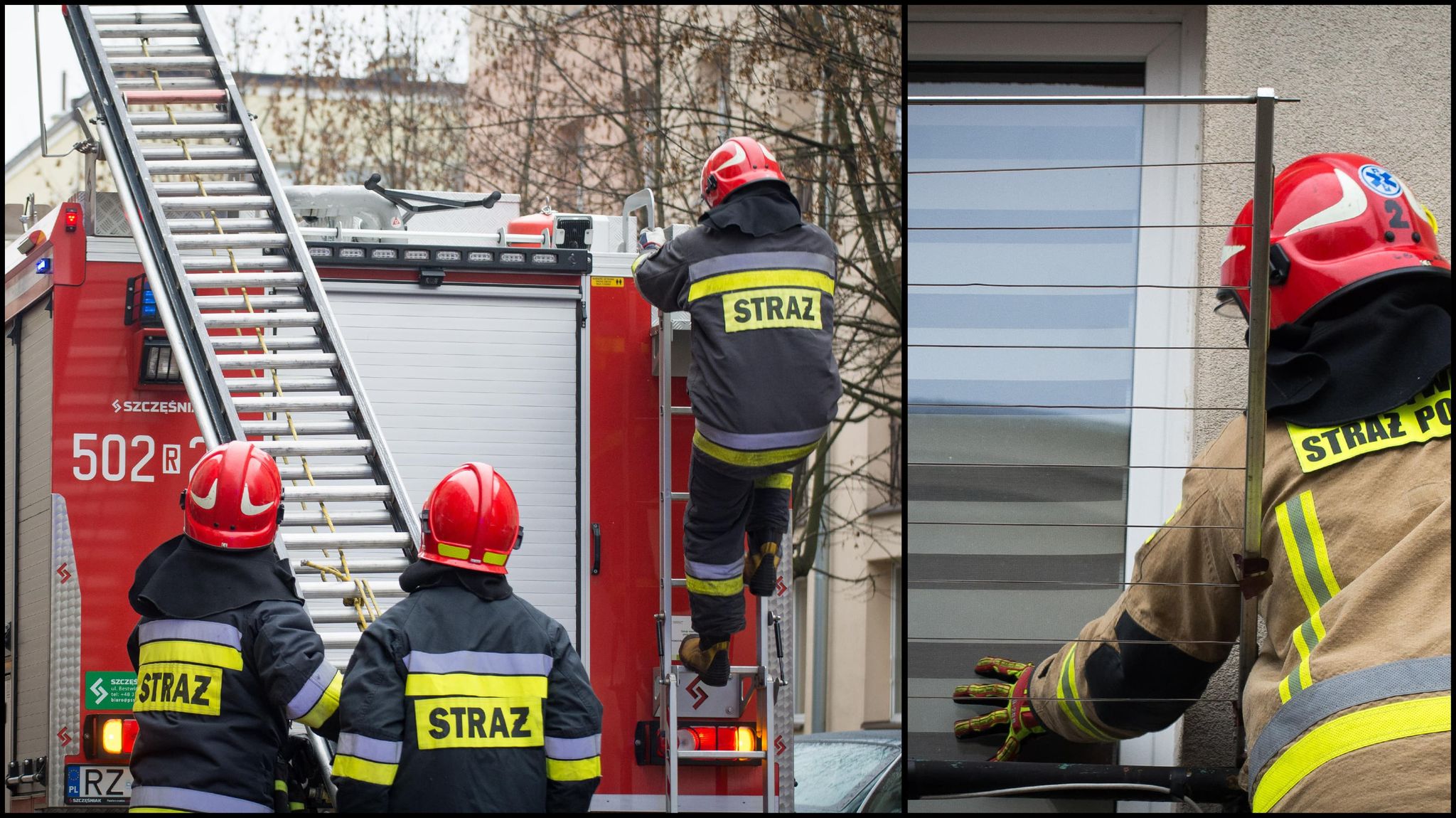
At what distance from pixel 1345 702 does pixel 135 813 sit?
3.01 meters

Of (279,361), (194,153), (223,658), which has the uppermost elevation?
(194,153)

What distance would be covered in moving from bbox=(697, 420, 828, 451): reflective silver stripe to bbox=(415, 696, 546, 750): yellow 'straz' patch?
123 centimetres

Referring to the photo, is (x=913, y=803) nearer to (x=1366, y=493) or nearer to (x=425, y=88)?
(x=1366, y=493)

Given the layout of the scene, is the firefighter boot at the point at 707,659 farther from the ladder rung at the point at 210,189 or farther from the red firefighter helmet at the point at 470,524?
the ladder rung at the point at 210,189

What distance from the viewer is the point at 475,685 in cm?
379

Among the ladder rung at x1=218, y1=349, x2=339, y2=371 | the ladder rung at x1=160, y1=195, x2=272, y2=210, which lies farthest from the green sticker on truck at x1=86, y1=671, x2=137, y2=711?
the ladder rung at x1=160, y1=195, x2=272, y2=210

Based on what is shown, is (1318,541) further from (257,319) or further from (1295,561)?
(257,319)

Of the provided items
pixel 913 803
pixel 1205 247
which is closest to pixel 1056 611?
pixel 913 803

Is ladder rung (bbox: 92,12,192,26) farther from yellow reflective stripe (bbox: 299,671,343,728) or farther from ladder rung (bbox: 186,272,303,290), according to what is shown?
yellow reflective stripe (bbox: 299,671,343,728)

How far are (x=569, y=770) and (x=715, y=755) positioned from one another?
135cm

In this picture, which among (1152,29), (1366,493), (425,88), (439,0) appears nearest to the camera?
(1366,493)

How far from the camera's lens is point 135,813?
390cm

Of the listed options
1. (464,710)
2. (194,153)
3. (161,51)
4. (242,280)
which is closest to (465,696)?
(464,710)

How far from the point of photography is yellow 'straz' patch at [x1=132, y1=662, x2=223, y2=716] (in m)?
3.92
